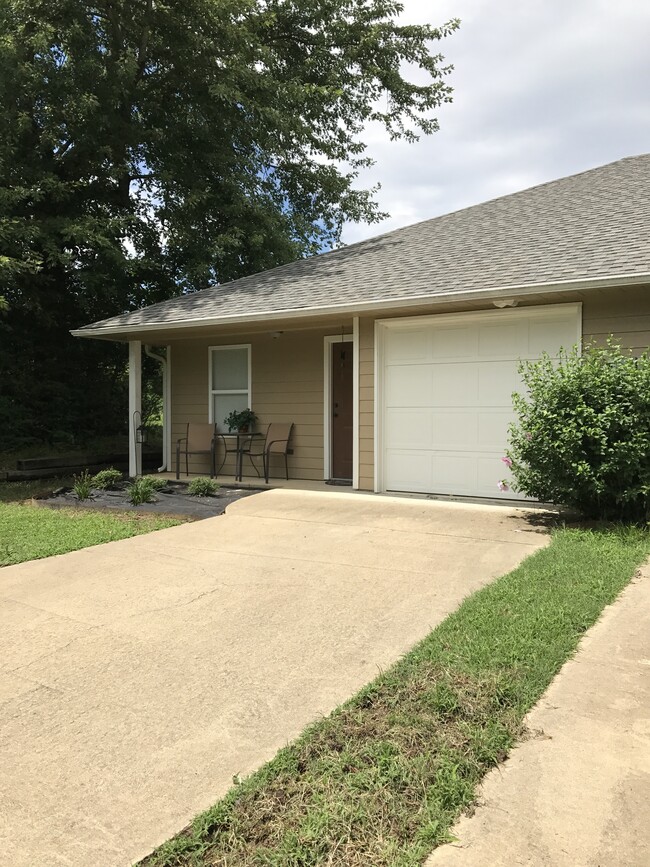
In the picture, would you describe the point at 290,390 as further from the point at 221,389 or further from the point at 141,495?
the point at 141,495

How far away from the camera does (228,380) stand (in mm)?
10875

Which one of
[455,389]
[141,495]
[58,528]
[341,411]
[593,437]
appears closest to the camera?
[593,437]

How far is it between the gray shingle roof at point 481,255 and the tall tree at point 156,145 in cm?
312

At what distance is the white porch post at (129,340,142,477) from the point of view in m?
10.6

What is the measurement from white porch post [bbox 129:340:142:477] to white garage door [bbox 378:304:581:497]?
453 centimetres

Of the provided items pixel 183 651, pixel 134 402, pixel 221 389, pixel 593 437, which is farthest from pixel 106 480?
pixel 593 437

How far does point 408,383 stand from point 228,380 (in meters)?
3.81

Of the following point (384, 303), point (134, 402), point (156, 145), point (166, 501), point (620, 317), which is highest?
point (156, 145)

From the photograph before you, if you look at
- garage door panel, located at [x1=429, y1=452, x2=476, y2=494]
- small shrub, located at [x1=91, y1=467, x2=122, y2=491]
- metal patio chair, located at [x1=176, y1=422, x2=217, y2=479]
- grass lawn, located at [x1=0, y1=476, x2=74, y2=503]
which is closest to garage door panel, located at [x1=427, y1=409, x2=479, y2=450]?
garage door panel, located at [x1=429, y1=452, x2=476, y2=494]

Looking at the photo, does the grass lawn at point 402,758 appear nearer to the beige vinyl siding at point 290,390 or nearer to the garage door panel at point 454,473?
the garage door panel at point 454,473

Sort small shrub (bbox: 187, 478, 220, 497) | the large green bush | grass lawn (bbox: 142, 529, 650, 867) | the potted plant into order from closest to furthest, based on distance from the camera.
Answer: grass lawn (bbox: 142, 529, 650, 867)
the large green bush
small shrub (bbox: 187, 478, 220, 497)
the potted plant

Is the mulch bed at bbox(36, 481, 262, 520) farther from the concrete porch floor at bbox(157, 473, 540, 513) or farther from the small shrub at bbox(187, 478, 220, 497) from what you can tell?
the concrete porch floor at bbox(157, 473, 540, 513)

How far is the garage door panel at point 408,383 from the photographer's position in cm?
812

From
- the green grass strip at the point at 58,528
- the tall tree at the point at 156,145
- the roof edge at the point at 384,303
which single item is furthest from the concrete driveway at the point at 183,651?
the tall tree at the point at 156,145
